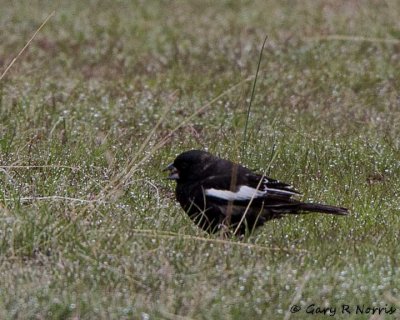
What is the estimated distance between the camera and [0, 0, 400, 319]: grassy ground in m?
5.80

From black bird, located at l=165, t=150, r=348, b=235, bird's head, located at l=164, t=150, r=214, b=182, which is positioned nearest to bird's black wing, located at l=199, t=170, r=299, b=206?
black bird, located at l=165, t=150, r=348, b=235

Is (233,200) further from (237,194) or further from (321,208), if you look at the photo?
(321,208)

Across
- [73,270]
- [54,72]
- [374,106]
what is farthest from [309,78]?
[73,270]

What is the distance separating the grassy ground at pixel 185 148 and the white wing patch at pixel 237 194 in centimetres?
26

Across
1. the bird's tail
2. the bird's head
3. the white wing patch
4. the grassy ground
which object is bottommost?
the grassy ground

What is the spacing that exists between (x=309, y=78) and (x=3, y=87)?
3204mm

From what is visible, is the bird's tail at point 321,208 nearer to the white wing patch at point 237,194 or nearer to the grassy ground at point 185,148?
the grassy ground at point 185,148

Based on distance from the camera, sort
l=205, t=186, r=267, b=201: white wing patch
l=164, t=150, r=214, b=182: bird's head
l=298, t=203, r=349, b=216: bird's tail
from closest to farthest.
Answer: l=205, t=186, r=267, b=201: white wing patch → l=298, t=203, r=349, b=216: bird's tail → l=164, t=150, r=214, b=182: bird's head

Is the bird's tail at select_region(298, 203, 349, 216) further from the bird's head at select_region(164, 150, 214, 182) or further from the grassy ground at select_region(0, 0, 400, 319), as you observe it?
the bird's head at select_region(164, 150, 214, 182)

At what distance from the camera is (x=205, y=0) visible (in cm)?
1677

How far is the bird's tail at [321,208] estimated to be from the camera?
23.0 feet

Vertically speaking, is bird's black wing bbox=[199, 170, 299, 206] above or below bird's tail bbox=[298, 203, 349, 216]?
above

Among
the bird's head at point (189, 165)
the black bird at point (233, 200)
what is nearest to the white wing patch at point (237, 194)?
the black bird at point (233, 200)

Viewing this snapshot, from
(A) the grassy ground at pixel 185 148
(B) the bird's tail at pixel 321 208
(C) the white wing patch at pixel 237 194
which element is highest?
(C) the white wing patch at pixel 237 194
